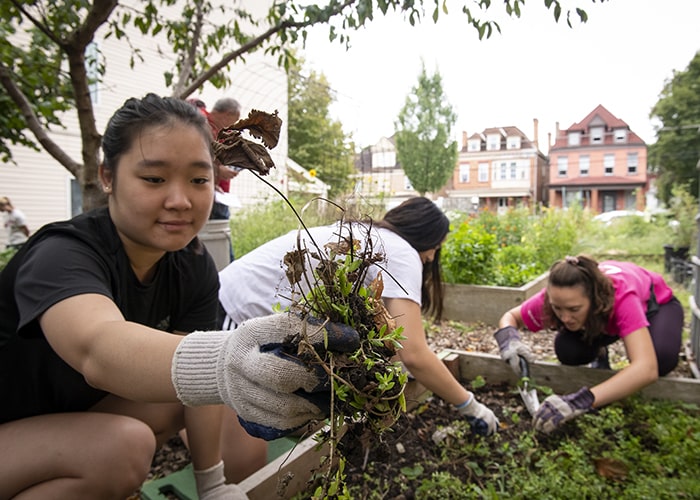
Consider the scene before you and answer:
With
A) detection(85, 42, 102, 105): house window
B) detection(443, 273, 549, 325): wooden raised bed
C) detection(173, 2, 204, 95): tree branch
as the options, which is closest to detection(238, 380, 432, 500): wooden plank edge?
detection(85, 42, 102, 105): house window

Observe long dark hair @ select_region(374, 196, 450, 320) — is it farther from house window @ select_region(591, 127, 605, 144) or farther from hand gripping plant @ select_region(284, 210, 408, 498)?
house window @ select_region(591, 127, 605, 144)

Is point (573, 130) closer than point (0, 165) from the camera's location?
No

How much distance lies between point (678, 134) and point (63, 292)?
27.4 m

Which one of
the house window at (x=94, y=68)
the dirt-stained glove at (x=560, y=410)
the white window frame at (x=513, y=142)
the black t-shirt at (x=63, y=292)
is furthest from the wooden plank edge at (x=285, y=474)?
the white window frame at (x=513, y=142)

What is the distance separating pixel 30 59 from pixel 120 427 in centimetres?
293

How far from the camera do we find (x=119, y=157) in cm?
130

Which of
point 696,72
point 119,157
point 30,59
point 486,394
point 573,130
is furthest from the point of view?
point 573,130

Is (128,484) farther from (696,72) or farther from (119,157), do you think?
(696,72)

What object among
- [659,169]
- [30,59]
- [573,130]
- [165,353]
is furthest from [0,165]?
[573,130]

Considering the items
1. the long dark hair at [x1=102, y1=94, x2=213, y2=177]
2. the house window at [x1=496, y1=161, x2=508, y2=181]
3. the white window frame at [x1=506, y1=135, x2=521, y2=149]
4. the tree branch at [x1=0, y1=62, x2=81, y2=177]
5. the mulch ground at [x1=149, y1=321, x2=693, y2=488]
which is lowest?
the mulch ground at [x1=149, y1=321, x2=693, y2=488]

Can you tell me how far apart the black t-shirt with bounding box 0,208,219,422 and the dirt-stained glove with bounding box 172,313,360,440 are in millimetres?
313

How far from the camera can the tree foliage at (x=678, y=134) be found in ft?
71.9

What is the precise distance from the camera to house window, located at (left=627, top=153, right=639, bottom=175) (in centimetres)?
3556

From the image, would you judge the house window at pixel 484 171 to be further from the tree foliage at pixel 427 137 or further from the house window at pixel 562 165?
the tree foliage at pixel 427 137
